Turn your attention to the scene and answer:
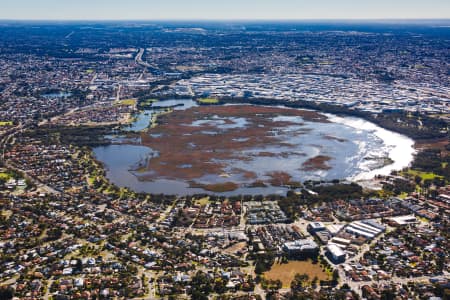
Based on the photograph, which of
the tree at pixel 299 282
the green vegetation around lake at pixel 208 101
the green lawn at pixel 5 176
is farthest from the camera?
the green vegetation around lake at pixel 208 101

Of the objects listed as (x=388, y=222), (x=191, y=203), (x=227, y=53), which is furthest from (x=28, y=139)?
(x=227, y=53)

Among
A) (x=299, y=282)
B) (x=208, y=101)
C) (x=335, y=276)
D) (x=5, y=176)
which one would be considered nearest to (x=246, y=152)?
(x=5, y=176)

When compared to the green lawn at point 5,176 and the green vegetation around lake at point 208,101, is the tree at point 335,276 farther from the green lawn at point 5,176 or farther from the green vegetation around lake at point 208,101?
the green vegetation around lake at point 208,101

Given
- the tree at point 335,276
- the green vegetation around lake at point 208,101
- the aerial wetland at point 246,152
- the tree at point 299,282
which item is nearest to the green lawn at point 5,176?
the aerial wetland at point 246,152

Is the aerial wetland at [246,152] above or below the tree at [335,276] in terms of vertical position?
above

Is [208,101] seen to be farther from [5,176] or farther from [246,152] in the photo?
[5,176]

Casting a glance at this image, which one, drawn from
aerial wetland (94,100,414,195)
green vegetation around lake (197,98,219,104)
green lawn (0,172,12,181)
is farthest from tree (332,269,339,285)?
green vegetation around lake (197,98,219,104)

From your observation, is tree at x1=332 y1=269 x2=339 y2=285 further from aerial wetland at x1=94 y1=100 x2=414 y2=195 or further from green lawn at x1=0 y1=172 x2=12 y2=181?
green lawn at x1=0 y1=172 x2=12 y2=181

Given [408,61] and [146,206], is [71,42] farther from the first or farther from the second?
[146,206]
